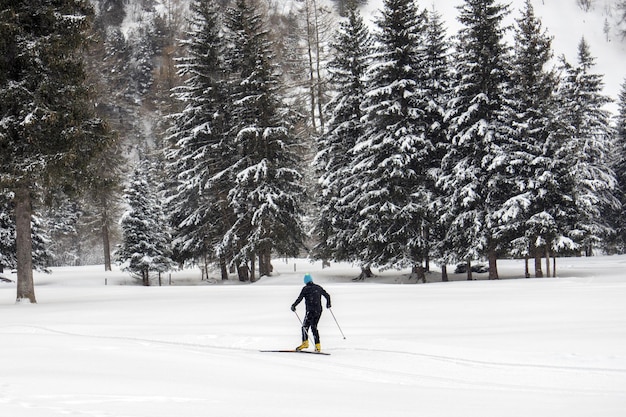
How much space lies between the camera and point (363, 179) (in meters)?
31.6

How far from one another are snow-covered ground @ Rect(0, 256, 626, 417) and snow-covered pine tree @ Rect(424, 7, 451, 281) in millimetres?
10178

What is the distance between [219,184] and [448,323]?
22.2 metres

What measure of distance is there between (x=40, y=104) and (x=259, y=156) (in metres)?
15.7

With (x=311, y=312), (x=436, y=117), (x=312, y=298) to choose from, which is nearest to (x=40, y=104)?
(x=312, y=298)

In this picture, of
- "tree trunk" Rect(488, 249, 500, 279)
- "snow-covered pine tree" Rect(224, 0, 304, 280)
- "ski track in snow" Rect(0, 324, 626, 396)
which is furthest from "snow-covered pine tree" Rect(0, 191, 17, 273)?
"tree trunk" Rect(488, 249, 500, 279)

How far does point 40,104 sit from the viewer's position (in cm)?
1848

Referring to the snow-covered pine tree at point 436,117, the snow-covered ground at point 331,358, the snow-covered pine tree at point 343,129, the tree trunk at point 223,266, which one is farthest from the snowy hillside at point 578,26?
the snow-covered ground at point 331,358

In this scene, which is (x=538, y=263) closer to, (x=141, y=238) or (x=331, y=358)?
(x=331, y=358)

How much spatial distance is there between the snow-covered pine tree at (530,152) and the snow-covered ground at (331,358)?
7.32 metres

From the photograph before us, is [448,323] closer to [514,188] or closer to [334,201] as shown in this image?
[514,188]

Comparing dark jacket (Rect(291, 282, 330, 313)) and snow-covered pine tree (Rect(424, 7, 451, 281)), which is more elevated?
snow-covered pine tree (Rect(424, 7, 451, 281))

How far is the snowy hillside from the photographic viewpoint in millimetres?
88750

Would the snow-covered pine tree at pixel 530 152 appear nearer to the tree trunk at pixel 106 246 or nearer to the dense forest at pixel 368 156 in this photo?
the dense forest at pixel 368 156

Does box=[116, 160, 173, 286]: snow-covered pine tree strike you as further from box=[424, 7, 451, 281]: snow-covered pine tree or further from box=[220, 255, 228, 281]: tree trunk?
box=[424, 7, 451, 281]: snow-covered pine tree
